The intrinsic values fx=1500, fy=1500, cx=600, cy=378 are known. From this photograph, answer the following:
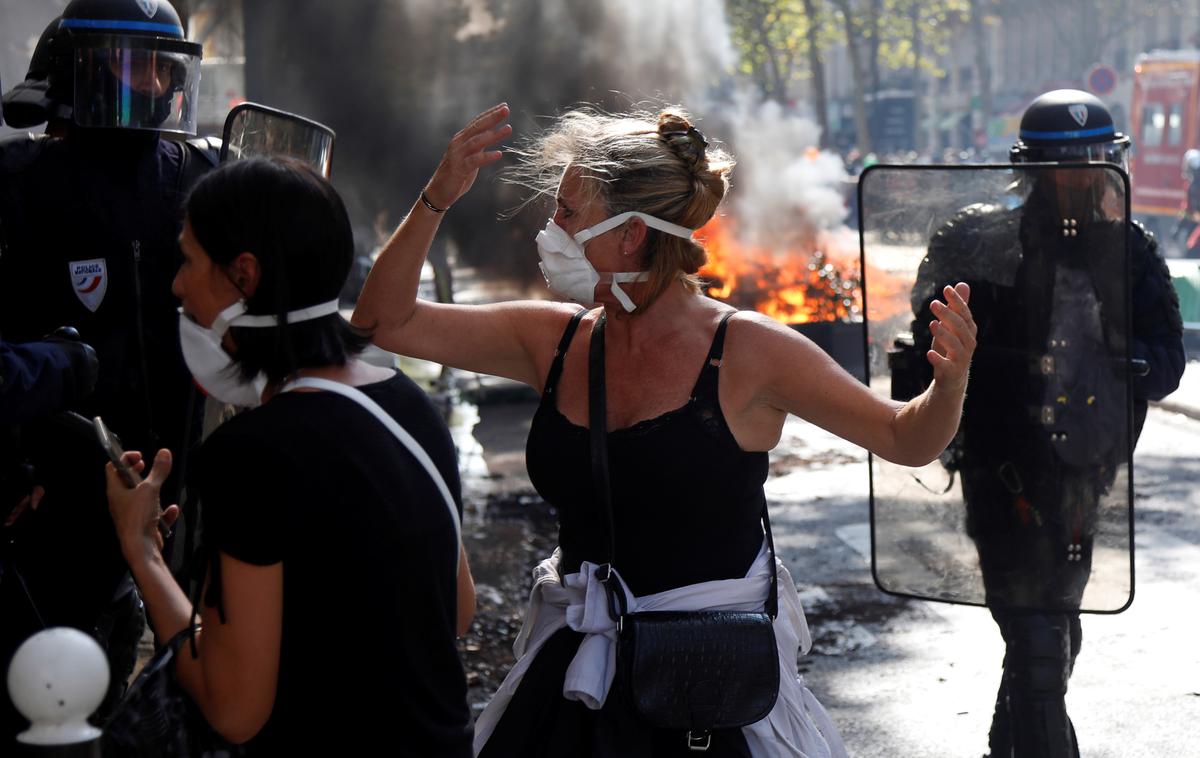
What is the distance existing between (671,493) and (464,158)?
81 centimetres

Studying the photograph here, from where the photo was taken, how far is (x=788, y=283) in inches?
591

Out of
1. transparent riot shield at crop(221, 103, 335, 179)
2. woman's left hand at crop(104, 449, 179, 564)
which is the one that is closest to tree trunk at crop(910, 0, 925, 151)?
transparent riot shield at crop(221, 103, 335, 179)

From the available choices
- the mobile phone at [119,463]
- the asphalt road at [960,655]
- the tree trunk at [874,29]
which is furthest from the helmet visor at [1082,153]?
the tree trunk at [874,29]

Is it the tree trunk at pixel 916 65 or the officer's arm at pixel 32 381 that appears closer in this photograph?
the officer's arm at pixel 32 381

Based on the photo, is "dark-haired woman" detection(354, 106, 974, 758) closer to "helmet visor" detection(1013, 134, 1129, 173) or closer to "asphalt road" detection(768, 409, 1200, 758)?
"helmet visor" detection(1013, 134, 1129, 173)

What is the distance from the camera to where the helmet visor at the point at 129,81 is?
337cm

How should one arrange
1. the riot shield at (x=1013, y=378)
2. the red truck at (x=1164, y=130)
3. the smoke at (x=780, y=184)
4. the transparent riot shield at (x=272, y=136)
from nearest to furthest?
the transparent riot shield at (x=272, y=136), the riot shield at (x=1013, y=378), the smoke at (x=780, y=184), the red truck at (x=1164, y=130)

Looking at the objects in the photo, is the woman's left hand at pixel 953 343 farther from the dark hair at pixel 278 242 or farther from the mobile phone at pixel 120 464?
the mobile phone at pixel 120 464

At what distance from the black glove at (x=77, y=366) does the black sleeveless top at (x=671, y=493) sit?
0.85m

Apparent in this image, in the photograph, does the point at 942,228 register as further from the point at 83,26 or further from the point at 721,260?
the point at 721,260

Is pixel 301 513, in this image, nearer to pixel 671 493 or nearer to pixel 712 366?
pixel 671 493

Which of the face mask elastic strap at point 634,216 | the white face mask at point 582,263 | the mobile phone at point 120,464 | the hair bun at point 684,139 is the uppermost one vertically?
the hair bun at point 684,139

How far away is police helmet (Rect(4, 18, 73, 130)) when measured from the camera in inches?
134

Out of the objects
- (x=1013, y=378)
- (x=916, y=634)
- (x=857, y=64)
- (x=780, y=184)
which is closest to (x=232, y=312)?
(x=1013, y=378)
